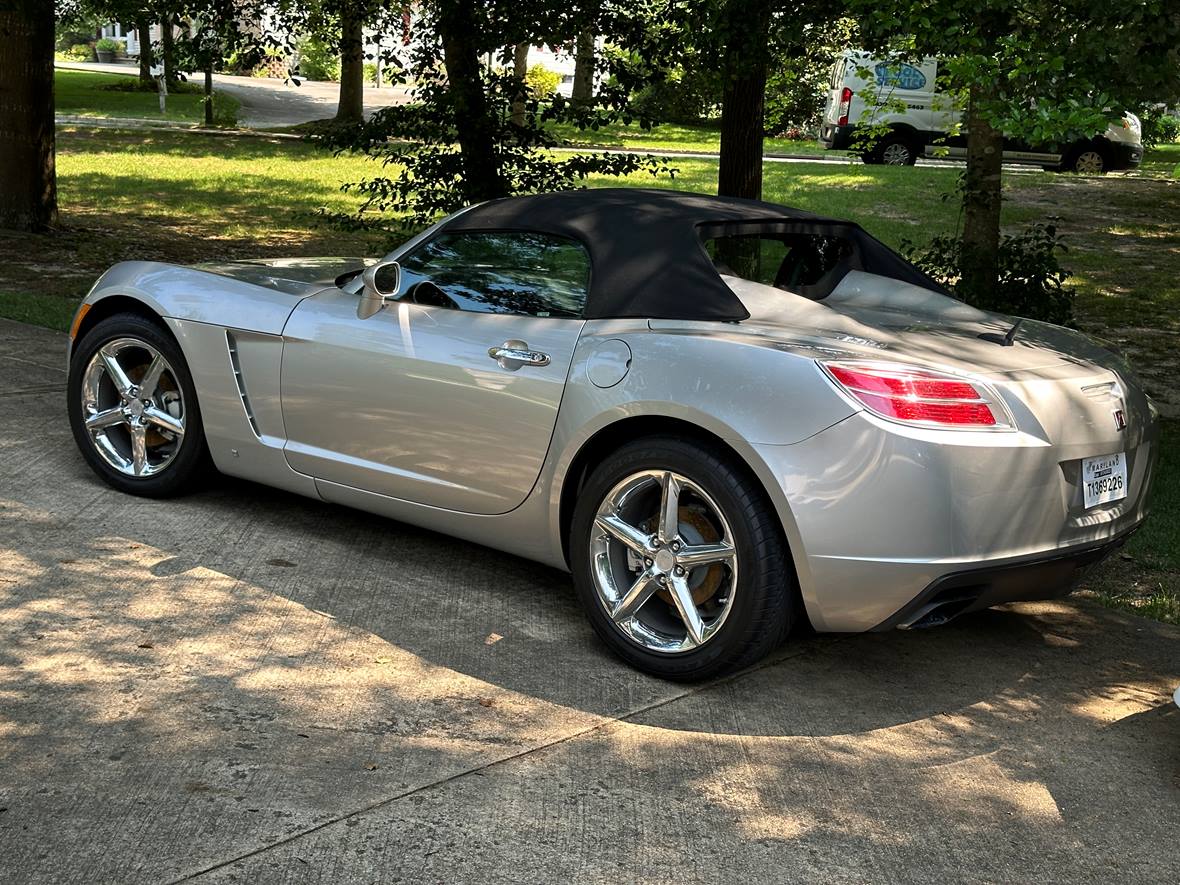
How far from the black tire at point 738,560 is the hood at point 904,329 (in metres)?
0.47

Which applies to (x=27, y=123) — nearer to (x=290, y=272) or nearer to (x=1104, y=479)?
(x=290, y=272)

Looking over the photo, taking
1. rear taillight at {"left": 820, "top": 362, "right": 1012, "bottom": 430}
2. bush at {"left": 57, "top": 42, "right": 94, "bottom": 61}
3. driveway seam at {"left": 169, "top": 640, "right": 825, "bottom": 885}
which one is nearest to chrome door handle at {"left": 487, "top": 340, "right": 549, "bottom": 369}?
rear taillight at {"left": 820, "top": 362, "right": 1012, "bottom": 430}

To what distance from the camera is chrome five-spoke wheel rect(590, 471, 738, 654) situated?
424cm

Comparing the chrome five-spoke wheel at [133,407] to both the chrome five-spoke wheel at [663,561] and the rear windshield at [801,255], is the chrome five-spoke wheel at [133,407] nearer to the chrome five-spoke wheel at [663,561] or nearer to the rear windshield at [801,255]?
the chrome five-spoke wheel at [663,561]

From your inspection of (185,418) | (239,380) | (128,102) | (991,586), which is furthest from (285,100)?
(991,586)

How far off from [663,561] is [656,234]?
45.3 inches

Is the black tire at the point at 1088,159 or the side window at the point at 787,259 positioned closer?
the side window at the point at 787,259

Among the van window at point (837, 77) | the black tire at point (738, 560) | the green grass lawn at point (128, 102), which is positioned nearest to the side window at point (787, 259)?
the black tire at point (738, 560)

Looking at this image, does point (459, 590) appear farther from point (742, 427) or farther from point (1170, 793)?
point (1170, 793)

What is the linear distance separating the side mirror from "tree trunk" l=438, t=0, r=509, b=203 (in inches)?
189

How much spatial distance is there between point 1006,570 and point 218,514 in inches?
128

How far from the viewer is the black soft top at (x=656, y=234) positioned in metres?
4.55

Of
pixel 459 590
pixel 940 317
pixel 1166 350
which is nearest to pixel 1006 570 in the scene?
pixel 940 317

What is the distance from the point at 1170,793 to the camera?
379cm
